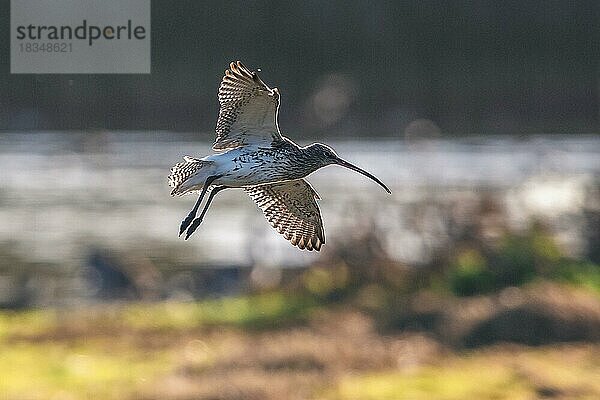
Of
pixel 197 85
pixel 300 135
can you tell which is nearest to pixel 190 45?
pixel 197 85

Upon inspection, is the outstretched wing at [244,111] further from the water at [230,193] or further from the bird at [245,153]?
the water at [230,193]

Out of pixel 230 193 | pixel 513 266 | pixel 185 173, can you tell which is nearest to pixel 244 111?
pixel 185 173

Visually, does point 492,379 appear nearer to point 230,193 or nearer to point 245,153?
point 245,153

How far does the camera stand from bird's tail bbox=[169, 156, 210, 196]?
6.18 meters

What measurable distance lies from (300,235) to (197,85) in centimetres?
2068

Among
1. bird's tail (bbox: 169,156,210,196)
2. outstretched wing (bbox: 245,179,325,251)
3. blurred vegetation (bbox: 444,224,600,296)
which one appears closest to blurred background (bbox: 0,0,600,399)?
blurred vegetation (bbox: 444,224,600,296)

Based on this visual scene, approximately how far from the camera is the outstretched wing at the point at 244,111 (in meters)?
6.01

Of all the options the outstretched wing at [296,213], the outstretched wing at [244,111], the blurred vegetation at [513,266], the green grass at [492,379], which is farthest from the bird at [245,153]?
the blurred vegetation at [513,266]

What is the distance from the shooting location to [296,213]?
22.5ft

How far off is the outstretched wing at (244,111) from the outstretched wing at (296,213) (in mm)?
573

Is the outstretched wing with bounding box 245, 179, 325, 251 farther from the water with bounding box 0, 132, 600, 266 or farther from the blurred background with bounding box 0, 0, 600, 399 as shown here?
the water with bounding box 0, 132, 600, 266

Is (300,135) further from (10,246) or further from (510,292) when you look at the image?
(510,292)

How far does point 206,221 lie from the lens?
20.9 m

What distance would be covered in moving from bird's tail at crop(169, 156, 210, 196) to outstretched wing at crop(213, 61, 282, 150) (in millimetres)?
127
